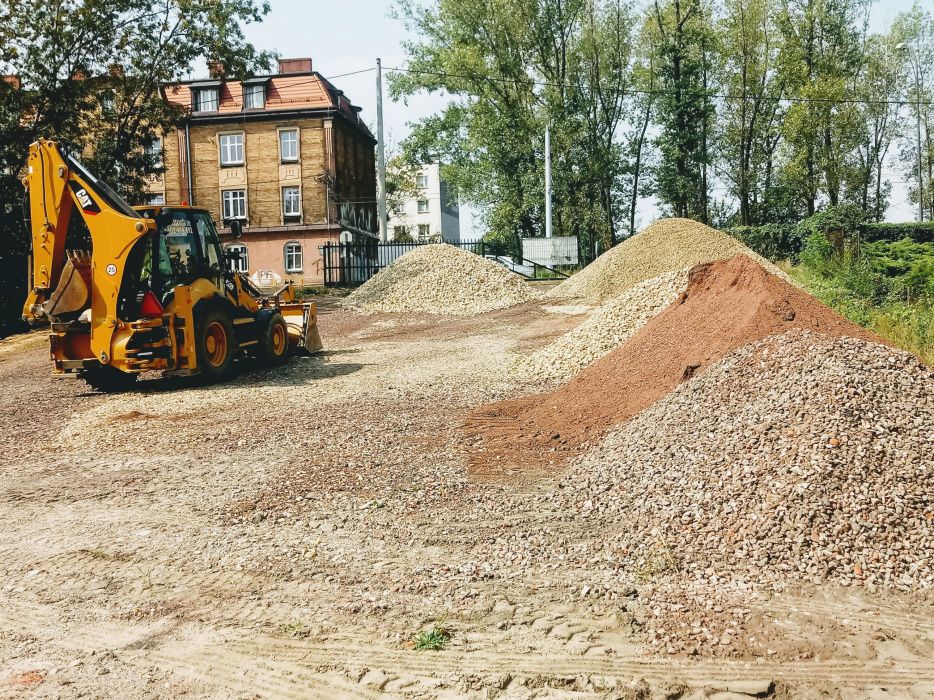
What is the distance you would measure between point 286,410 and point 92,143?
18130mm

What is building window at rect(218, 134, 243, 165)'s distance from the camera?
4447cm

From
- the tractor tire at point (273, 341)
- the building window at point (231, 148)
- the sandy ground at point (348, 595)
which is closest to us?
the sandy ground at point (348, 595)

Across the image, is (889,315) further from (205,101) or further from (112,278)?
(205,101)

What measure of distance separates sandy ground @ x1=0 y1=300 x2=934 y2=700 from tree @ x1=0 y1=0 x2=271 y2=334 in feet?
55.7

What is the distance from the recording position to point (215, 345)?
14.6 m

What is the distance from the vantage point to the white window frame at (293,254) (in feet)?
146

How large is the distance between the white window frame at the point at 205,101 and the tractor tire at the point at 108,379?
33.3 m

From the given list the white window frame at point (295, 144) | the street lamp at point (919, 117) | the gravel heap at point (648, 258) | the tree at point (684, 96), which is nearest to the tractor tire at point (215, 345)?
the gravel heap at point (648, 258)

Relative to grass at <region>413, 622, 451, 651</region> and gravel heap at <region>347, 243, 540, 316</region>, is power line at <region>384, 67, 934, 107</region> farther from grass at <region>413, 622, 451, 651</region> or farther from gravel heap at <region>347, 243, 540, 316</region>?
grass at <region>413, 622, 451, 651</region>

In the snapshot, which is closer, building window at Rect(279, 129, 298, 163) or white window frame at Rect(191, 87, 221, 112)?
building window at Rect(279, 129, 298, 163)

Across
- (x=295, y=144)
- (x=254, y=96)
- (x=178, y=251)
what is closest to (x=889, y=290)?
(x=178, y=251)

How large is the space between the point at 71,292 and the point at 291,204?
105ft

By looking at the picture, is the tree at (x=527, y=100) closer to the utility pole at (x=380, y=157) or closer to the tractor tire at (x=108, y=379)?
the utility pole at (x=380, y=157)

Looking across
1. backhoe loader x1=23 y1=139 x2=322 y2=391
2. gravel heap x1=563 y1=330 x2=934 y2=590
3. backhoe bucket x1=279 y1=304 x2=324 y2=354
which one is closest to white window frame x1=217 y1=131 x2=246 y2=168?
backhoe bucket x1=279 y1=304 x2=324 y2=354
